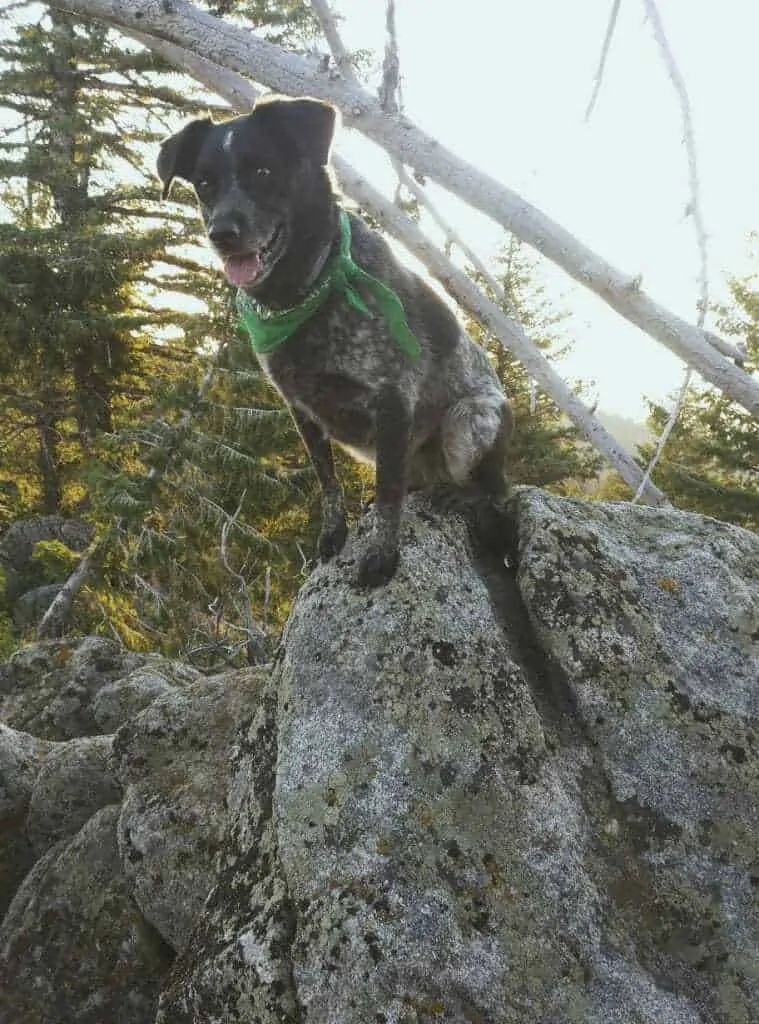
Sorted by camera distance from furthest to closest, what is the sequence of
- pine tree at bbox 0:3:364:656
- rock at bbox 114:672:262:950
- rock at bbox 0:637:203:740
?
pine tree at bbox 0:3:364:656 < rock at bbox 0:637:203:740 < rock at bbox 114:672:262:950

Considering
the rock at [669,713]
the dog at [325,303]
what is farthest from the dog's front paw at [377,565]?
the rock at [669,713]

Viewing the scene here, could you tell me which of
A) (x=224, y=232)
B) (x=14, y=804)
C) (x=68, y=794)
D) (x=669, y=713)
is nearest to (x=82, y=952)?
(x=68, y=794)

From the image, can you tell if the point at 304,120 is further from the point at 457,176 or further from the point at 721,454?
the point at 721,454

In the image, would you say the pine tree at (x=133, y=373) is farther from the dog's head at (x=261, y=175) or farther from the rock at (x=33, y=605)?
the dog's head at (x=261, y=175)

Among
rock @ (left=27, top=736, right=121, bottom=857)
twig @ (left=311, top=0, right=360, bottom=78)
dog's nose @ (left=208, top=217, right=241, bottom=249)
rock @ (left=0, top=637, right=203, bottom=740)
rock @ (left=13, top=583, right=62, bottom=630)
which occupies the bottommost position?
rock @ (left=13, top=583, right=62, bottom=630)

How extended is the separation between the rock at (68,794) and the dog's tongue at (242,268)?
356 centimetres

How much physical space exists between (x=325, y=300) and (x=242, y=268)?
→ 44 centimetres

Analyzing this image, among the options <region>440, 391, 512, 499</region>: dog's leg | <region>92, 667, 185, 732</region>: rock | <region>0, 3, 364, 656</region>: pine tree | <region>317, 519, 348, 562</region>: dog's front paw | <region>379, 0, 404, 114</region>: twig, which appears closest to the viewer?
<region>379, 0, 404, 114</region>: twig

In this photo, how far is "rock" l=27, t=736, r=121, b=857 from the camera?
442cm

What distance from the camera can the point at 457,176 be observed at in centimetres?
280

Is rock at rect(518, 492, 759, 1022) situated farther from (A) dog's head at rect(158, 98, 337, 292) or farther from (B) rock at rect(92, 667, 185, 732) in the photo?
(B) rock at rect(92, 667, 185, 732)

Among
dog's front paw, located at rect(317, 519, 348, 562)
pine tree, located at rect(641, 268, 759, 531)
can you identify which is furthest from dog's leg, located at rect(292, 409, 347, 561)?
pine tree, located at rect(641, 268, 759, 531)

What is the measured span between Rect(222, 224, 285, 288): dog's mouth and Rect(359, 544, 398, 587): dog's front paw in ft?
4.50

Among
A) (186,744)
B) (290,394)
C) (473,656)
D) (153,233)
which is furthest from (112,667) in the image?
(153,233)
